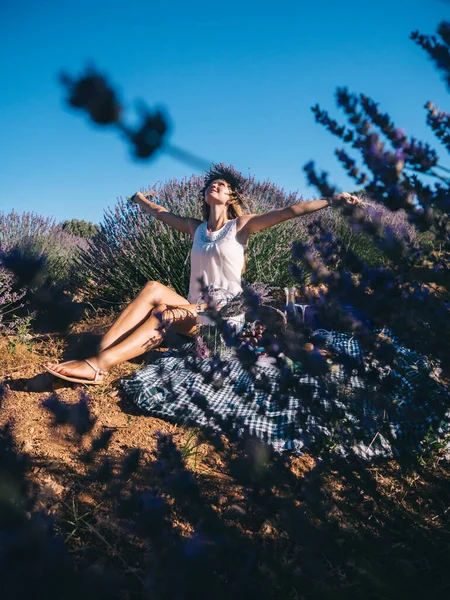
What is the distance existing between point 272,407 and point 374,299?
56.3 inches

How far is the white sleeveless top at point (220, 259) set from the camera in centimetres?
384

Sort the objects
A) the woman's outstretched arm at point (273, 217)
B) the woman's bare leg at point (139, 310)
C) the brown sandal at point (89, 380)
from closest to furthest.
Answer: the brown sandal at point (89, 380) < the woman's outstretched arm at point (273, 217) < the woman's bare leg at point (139, 310)

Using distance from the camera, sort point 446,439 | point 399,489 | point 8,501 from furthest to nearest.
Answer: point 446,439
point 399,489
point 8,501

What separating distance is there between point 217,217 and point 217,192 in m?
0.21

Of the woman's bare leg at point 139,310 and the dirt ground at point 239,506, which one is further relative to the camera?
the woman's bare leg at point 139,310

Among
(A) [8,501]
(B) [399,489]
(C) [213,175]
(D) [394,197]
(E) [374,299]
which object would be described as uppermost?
(C) [213,175]

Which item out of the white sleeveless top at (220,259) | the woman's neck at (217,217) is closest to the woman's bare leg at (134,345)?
the white sleeveless top at (220,259)

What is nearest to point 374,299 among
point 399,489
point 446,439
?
point 399,489

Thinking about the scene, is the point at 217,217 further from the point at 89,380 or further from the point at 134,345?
the point at 89,380

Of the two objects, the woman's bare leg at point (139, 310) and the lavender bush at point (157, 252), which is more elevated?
the lavender bush at point (157, 252)

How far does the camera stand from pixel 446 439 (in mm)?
2117

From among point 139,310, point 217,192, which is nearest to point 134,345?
point 139,310

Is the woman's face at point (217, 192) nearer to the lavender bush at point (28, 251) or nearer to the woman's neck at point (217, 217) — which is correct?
the woman's neck at point (217, 217)

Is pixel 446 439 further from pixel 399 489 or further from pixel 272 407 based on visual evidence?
pixel 272 407
